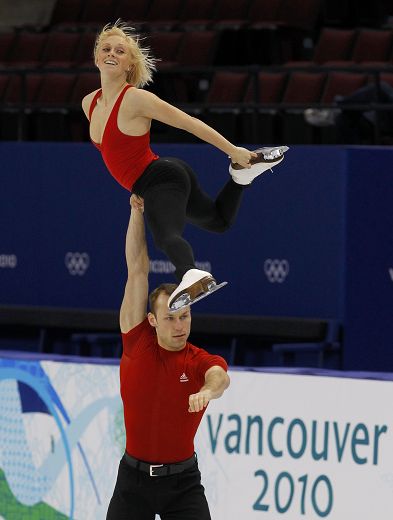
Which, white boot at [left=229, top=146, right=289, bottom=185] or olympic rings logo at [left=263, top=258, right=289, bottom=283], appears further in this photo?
olympic rings logo at [left=263, top=258, right=289, bottom=283]

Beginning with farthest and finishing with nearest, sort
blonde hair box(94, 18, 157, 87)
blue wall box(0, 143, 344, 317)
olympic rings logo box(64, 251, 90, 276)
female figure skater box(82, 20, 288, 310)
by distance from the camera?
olympic rings logo box(64, 251, 90, 276) < blue wall box(0, 143, 344, 317) < blonde hair box(94, 18, 157, 87) < female figure skater box(82, 20, 288, 310)

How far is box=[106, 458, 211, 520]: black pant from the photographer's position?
20.5 feet

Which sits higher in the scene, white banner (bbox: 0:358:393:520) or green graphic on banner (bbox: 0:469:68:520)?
white banner (bbox: 0:358:393:520)

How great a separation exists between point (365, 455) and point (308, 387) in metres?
0.47

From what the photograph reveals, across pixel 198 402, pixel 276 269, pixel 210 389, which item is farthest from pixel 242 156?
pixel 276 269

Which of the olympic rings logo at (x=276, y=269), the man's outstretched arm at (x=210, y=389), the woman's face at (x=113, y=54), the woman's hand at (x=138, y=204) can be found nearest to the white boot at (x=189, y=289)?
the man's outstretched arm at (x=210, y=389)

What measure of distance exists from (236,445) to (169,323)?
120cm

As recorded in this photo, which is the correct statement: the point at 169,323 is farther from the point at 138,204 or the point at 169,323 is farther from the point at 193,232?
the point at 193,232

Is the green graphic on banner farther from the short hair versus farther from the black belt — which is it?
the short hair

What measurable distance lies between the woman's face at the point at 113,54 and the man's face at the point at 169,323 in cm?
108

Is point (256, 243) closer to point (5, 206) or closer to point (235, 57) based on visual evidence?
point (5, 206)

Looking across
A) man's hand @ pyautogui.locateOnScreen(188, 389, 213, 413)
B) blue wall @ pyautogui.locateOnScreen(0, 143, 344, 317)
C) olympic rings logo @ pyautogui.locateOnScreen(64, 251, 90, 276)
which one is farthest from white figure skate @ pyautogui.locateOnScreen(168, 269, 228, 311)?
olympic rings logo @ pyautogui.locateOnScreen(64, 251, 90, 276)

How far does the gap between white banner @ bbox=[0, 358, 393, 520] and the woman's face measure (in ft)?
6.12

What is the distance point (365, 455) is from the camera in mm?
6871
